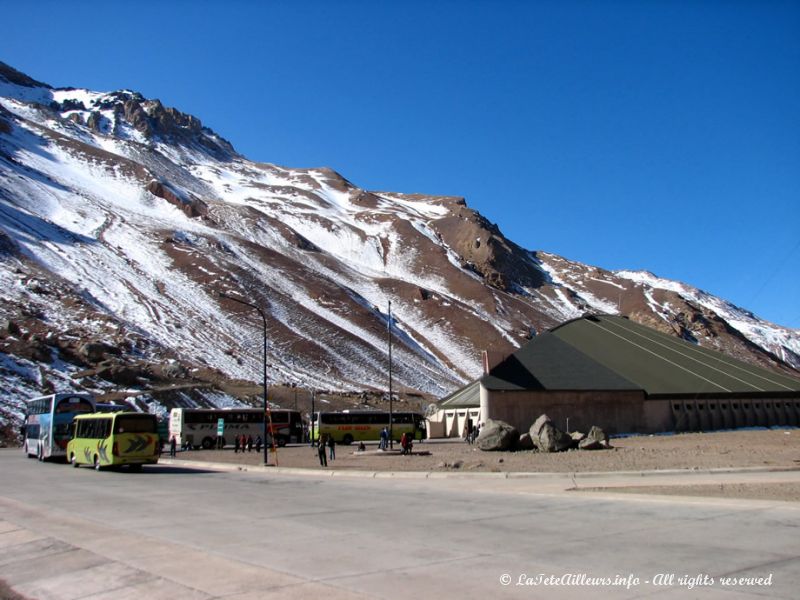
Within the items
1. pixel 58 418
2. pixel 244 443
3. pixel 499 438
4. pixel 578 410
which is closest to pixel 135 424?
pixel 58 418

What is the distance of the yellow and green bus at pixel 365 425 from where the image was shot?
56750 millimetres

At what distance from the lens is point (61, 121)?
192375mm

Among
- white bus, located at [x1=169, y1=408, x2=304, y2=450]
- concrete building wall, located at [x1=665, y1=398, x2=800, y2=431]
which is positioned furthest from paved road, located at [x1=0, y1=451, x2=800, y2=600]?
concrete building wall, located at [x1=665, y1=398, x2=800, y2=431]

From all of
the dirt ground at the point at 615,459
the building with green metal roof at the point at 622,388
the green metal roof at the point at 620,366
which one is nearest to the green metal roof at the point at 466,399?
the building with green metal roof at the point at 622,388

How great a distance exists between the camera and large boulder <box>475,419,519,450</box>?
35.5m

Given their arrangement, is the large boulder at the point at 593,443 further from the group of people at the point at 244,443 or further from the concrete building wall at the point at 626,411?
the group of people at the point at 244,443

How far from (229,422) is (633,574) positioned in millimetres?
50369

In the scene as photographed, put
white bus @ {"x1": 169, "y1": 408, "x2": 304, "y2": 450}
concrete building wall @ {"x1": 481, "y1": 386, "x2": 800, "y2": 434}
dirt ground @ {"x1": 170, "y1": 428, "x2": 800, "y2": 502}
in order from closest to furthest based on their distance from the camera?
dirt ground @ {"x1": 170, "y1": 428, "x2": 800, "y2": 502}, concrete building wall @ {"x1": 481, "y1": 386, "x2": 800, "y2": 434}, white bus @ {"x1": 169, "y1": 408, "x2": 304, "y2": 450}

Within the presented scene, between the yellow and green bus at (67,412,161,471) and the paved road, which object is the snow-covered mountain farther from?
the paved road

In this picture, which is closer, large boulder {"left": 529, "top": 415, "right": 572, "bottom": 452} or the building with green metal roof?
large boulder {"left": 529, "top": 415, "right": 572, "bottom": 452}

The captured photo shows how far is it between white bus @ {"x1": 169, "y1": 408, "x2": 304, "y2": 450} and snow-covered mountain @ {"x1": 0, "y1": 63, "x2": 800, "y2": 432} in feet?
52.5

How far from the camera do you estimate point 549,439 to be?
111 feet

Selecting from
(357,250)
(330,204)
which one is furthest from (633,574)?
(330,204)

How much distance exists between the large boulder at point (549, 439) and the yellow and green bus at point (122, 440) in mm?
17920
